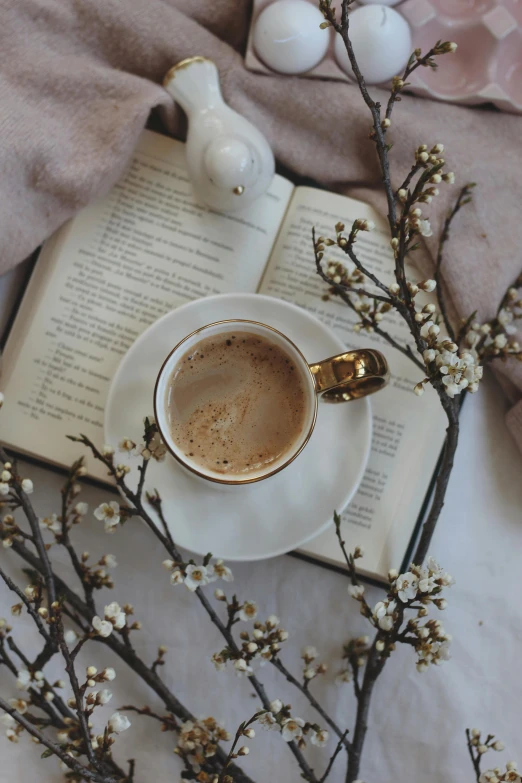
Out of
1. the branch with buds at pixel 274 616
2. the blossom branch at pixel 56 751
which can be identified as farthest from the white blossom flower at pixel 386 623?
the blossom branch at pixel 56 751

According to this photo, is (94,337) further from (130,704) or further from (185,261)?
(130,704)

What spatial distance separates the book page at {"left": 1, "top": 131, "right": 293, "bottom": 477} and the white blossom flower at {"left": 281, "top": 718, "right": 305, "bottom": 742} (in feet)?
1.24

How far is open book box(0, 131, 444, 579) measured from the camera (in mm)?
803

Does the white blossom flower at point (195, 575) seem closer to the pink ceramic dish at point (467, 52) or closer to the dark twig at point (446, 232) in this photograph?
the dark twig at point (446, 232)

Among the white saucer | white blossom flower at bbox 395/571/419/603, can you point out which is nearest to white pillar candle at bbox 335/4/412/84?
the white saucer

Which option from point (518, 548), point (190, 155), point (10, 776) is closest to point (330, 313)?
point (190, 155)

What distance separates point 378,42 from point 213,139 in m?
0.21

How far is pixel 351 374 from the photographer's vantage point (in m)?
0.67

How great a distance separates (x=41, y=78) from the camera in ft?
2.54

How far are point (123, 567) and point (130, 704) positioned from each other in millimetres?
163

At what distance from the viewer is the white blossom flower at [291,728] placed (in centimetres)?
68

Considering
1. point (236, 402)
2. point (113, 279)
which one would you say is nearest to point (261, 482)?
point (236, 402)

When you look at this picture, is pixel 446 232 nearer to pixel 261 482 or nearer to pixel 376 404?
pixel 376 404

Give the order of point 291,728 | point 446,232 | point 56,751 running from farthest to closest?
point 446,232 < point 291,728 < point 56,751
